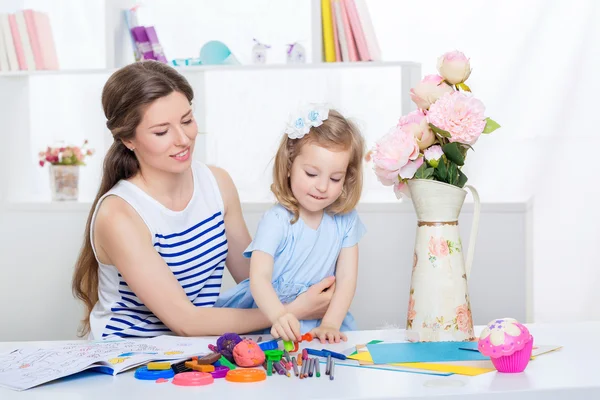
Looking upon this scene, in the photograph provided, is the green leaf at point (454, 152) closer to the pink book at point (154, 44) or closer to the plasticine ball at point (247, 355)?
the plasticine ball at point (247, 355)

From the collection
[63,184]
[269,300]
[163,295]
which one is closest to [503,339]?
[269,300]

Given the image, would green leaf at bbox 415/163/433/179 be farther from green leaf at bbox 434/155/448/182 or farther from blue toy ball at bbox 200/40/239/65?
blue toy ball at bbox 200/40/239/65

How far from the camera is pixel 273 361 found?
1.22 meters

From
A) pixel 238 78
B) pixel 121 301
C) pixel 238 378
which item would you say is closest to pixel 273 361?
pixel 238 378

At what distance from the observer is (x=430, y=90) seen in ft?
4.44

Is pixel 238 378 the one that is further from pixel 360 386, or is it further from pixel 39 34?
→ pixel 39 34

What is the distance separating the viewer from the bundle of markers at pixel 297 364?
3.76ft

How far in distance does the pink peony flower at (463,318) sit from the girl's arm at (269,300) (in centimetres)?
29

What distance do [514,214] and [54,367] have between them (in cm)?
216

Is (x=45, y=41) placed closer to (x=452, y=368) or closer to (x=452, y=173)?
(x=452, y=173)

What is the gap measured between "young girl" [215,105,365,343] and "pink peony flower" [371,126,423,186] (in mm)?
291

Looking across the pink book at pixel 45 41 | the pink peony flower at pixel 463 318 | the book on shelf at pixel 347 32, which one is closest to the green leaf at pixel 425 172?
the pink peony flower at pixel 463 318

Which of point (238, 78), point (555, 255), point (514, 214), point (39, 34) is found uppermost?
point (39, 34)

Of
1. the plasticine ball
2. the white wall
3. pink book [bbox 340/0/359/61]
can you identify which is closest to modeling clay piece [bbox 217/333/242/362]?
the plasticine ball
